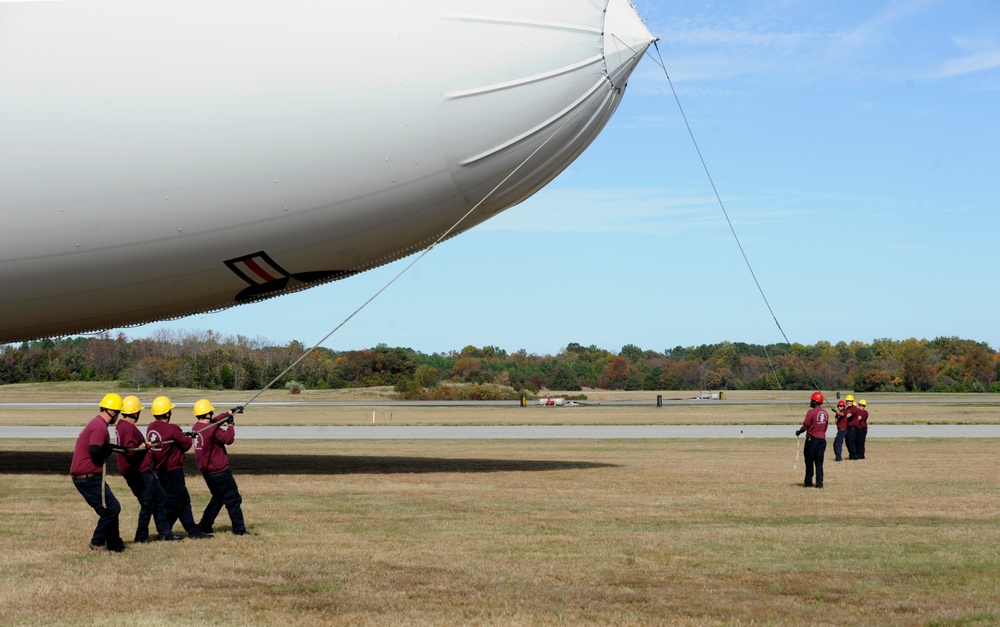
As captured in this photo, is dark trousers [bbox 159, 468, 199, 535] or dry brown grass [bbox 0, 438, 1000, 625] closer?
dry brown grass [bbox 0, 438, 1000, 625]

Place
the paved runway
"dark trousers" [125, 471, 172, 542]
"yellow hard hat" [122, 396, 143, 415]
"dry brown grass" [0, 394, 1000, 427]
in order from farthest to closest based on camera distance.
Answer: "dry brown grass" [0, 394, 1000, 427], the paved runway, "dark trousers" [125, 471, 172, 542], "yellow hard hat" [122, 396, 143, 415]

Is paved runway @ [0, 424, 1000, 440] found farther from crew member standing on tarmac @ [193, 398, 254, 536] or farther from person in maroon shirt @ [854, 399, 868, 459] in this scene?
crew member standing on tarmac @ [193, 398, 254, 536]

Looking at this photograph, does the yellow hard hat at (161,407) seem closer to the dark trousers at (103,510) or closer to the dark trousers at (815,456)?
the dark trousers at (103,510)

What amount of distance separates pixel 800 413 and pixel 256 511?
50459 mm

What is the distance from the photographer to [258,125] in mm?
15953

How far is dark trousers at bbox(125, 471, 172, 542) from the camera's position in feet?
44.2

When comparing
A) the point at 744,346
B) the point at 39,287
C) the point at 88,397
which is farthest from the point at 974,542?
the point at 744,346

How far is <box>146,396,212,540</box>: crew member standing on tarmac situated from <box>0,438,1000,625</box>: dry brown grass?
2.69 feet

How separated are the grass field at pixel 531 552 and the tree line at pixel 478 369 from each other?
6600cm

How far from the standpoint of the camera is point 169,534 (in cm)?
1402

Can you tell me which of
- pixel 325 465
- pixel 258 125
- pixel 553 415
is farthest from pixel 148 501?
pixel 553 415

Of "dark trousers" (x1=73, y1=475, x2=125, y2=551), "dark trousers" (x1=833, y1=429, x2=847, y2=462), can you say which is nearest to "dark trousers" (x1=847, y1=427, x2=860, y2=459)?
"dark trousers" (x1=833, y1=429, x2=847, y2=462)

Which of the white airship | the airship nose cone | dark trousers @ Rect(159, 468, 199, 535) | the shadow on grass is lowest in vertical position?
the shadow on grass

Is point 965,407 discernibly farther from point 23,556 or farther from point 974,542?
point 23,556
